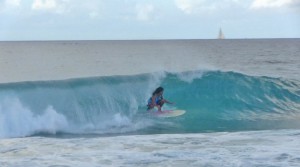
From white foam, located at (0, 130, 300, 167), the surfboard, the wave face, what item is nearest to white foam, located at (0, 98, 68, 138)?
the wave face

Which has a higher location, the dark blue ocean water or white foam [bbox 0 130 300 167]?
the dark blue ocean water

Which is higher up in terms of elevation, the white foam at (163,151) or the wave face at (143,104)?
the wave face at (143,104)

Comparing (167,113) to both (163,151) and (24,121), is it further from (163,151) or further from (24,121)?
(163,151)

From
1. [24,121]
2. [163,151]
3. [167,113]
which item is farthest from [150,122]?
[163,151]

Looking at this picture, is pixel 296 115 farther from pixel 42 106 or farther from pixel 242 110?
pixel 42 106

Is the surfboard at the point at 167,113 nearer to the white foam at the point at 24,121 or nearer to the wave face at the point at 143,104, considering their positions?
the wave face at the point at 143,104

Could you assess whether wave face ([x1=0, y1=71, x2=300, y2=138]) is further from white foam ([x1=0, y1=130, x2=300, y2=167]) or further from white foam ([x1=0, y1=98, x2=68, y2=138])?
white foam ([x1=0, y1=130, x2=300, y2=167])

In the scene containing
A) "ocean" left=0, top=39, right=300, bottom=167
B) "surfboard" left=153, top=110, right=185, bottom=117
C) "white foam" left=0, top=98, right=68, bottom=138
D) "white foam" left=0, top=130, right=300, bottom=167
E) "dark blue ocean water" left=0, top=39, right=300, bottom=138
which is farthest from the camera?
"surfboard" left=153, top=110, right=185, bottom=117

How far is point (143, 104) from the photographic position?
1748cm

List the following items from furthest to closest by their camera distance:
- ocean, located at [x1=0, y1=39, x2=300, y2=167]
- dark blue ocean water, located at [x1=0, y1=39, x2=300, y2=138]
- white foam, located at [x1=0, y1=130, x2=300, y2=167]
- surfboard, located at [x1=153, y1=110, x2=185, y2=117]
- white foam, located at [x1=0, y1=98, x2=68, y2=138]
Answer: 1. surfboard, located at [x1=153, y1=110, x2=185, y2=117]
2. dark blue ocean water, located at [x1=0, y1=39, x2=300, y2=138]
3. white foam, located at [x1=0, y1=98, x2=68, y2=138]
4. ocean, located at [x1=0, y1=39, x2=300, y2=167]
5. white foam, located at [x1=0, y1=130, x2=300, y2=167]

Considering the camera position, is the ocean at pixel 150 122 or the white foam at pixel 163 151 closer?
the white foam at pixel 163 151

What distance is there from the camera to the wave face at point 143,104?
46.1 feet

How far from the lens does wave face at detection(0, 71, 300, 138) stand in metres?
14.0

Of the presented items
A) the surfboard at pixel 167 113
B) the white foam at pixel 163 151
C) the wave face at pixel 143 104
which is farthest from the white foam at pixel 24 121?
the white foam at pixel 163 151
